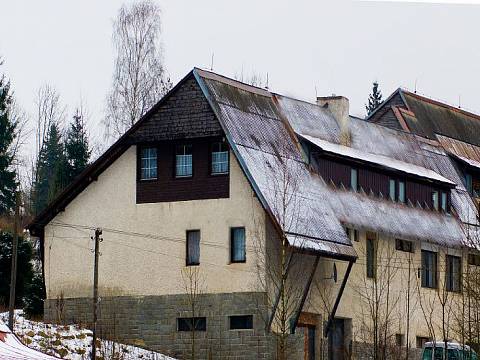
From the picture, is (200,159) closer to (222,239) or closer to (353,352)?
(222,239)

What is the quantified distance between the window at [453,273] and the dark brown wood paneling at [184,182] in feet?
42.4

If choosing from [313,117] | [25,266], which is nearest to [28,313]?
[25,266]

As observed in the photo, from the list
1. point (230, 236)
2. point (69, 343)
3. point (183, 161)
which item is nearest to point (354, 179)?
point (230, 236)

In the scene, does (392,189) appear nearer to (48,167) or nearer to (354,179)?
(354,179)

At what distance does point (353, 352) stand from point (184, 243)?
706cm

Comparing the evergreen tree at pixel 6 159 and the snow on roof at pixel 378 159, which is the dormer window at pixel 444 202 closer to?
the snow on roof at pixel 378 159

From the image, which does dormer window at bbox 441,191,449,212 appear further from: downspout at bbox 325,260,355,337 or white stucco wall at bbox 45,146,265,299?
white stucco wall at bbox 45,146,265,299

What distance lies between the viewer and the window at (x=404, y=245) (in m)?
52.2

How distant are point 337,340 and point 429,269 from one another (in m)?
7.46

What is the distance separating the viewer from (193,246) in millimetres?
46438

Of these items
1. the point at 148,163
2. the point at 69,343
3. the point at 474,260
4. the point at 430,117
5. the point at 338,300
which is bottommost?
the point at 69,343

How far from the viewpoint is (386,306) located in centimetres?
5059

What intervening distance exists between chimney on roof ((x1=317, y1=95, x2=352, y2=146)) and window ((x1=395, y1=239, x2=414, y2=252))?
427cm

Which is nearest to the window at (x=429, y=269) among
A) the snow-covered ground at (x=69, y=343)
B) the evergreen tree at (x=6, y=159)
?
the snow-covered ground at (x=69, y=343)
